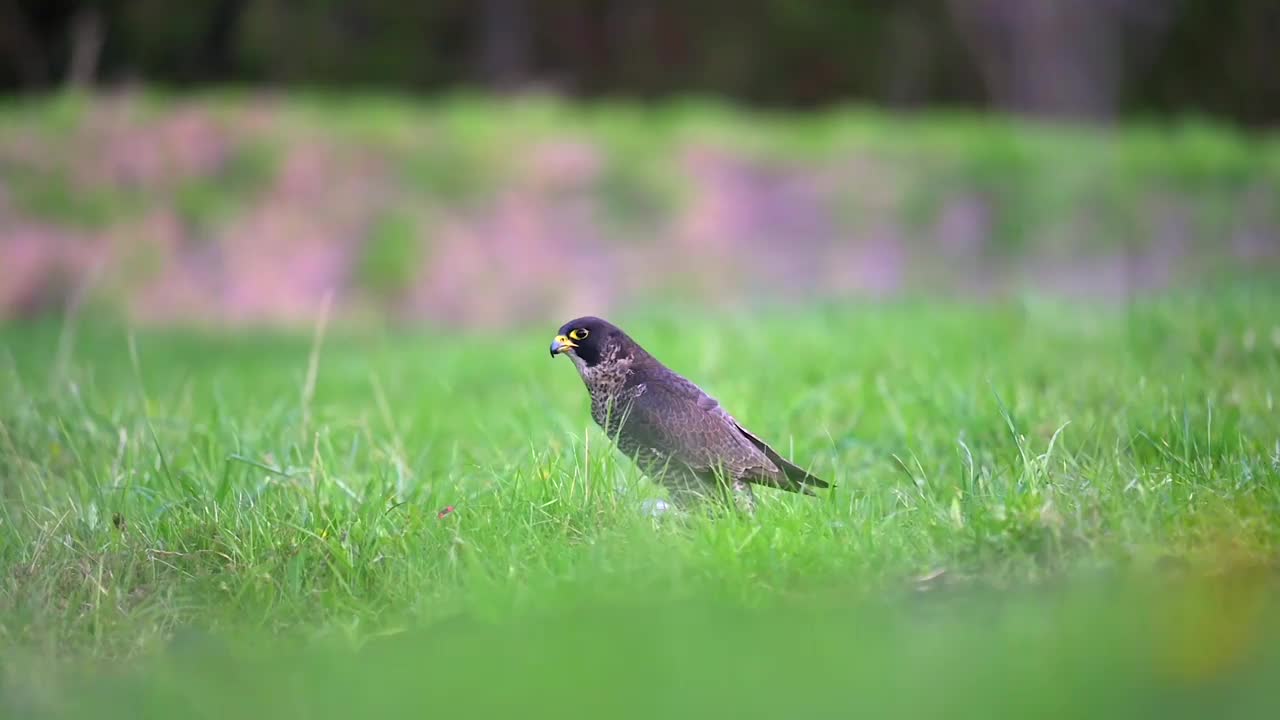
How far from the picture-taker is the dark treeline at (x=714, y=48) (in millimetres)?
17281

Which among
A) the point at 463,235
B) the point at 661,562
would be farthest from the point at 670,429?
the point at 463,235

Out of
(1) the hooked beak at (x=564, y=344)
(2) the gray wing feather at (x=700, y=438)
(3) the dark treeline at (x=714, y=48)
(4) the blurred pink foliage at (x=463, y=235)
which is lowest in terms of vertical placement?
(4) the blurred pink foliage at (x=463, y=235)

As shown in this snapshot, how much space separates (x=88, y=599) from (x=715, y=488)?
188 cm

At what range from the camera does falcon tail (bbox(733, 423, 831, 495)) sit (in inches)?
140

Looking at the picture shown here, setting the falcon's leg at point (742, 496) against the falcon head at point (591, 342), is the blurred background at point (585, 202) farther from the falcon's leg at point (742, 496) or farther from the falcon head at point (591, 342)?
the falcon's leg at point (742, 496)

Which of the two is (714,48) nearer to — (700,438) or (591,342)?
(591,342)

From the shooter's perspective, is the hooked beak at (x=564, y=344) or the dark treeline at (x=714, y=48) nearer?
the hooked beak at (x=564, y=344)

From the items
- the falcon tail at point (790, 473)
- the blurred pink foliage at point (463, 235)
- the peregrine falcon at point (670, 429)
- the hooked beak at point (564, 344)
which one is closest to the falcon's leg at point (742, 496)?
the peregrine falcon at point (670, 429)

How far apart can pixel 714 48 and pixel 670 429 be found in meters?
18.6

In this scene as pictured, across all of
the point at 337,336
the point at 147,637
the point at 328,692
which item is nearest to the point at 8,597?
the point at 147,637

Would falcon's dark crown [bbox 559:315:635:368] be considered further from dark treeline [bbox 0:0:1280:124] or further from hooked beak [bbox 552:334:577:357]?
dark treeline [bbox 0:0:1280:124]

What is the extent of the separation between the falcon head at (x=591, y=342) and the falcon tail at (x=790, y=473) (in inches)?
18.5

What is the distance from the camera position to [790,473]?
11.9 feet

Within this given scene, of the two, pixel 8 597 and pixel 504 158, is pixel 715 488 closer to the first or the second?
pixel 8 597
